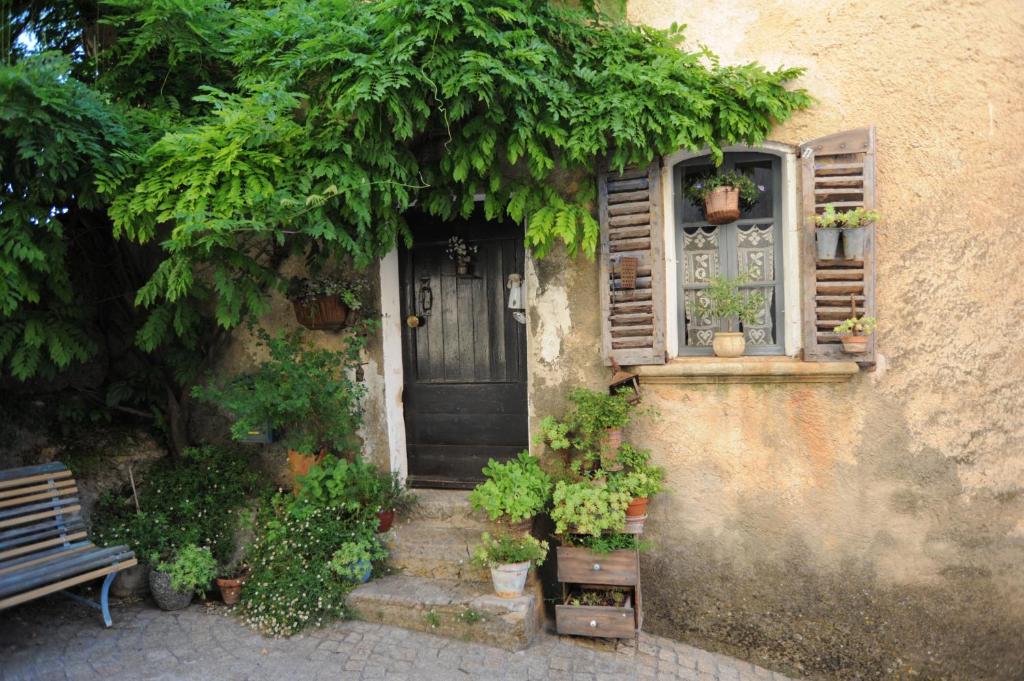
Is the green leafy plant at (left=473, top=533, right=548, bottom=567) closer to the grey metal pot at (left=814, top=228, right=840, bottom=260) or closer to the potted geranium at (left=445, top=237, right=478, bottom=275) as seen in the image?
the potted geranium at (left=445, top=237, right=478, bottom=275)

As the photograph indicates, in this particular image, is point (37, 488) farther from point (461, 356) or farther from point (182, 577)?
point (461, 356)

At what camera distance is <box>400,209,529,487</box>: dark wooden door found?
5.20 m

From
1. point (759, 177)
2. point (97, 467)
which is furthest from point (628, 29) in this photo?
point (97, 467)

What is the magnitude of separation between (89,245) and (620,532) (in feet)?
15.9

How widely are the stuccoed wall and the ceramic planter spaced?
1435 millimetres

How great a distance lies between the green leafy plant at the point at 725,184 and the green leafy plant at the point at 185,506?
408cm

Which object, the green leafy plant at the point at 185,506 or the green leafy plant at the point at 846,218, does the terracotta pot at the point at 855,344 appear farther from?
the green leafy plant at the point at 185,506

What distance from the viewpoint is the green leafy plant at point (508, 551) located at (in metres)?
4.03

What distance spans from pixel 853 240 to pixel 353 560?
3.91 m

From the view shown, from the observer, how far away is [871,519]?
4.12 metres

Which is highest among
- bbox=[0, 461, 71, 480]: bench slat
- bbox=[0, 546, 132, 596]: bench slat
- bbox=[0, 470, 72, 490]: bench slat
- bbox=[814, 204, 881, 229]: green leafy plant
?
bbox=[814, 204, 881, 229]: green leafy plant

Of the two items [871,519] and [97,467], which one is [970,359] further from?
[97,467]

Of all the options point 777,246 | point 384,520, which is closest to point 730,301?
point 777,246

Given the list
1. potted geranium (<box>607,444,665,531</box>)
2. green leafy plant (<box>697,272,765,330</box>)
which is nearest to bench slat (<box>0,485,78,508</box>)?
potted geranium (<box>607,444,665,531</box>)
